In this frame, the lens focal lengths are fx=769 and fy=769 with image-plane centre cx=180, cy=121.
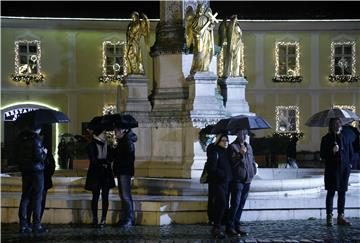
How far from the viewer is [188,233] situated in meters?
11.0

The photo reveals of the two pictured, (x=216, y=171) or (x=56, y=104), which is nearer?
(x=216, y=171)

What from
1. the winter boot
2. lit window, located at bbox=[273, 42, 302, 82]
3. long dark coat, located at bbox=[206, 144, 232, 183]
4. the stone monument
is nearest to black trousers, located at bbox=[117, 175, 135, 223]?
long dark coat, located at bbox=[206, 144, 232, 183]

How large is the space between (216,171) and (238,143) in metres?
0.52

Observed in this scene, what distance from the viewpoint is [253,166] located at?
1112 centimetres

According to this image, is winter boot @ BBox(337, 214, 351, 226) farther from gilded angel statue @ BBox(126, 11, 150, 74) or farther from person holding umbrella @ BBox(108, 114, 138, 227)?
gilded angel statue @ BBox(126, 11, 150, 74)

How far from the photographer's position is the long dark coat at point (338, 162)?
469 inches

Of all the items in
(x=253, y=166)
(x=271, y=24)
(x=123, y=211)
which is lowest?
(x=123, y=211)

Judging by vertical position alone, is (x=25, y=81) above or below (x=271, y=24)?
below

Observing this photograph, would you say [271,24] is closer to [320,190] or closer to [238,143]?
[320,190]

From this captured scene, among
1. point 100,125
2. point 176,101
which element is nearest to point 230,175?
point 100,125

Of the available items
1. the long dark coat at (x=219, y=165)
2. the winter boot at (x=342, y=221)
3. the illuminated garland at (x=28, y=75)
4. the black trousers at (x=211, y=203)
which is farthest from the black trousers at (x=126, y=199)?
the illuminated garland at (x=28, y=75)

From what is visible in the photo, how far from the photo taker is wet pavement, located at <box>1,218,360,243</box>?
10422 mm

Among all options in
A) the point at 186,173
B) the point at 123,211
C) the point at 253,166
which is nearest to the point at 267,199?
the point at 253,166

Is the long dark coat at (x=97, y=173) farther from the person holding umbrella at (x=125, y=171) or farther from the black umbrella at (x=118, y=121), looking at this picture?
the black umbrella at (x=118, y=121)
